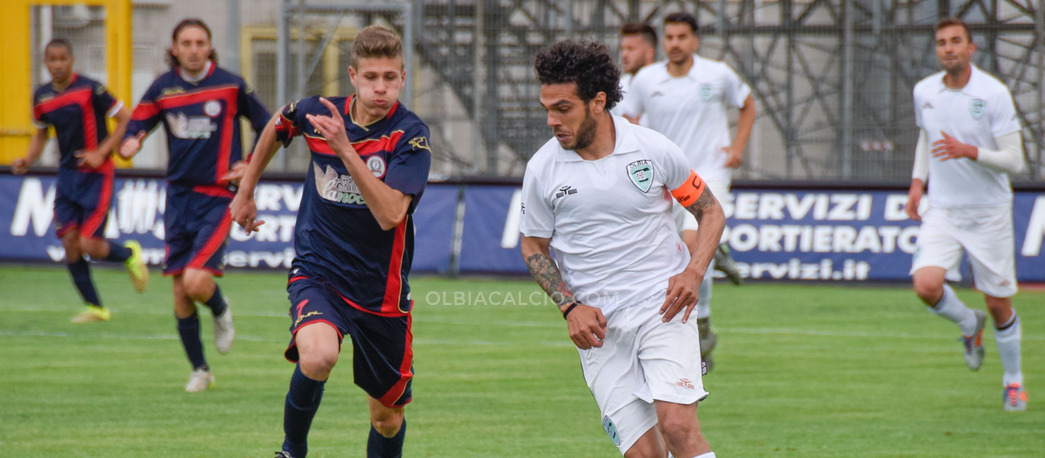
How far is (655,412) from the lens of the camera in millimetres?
4938

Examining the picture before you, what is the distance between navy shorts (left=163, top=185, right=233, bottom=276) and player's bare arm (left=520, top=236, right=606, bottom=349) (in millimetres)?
3646

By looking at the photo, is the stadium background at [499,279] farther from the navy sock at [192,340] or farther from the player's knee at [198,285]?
the player's knee at [198,285]

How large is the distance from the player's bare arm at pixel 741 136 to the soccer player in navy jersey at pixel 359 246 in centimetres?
437

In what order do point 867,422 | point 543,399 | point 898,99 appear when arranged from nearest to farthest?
point 867,422 → point 543,399 → point 898,99

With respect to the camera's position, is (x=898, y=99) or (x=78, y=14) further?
(x=78, y=14)

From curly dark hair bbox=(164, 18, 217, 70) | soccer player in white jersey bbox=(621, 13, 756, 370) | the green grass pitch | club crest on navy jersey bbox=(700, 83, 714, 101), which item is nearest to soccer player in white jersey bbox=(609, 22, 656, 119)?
soccer player in white jersey bbox=(621, 13, 756, 370)

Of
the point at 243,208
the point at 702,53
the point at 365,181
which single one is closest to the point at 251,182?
the point at 243,208

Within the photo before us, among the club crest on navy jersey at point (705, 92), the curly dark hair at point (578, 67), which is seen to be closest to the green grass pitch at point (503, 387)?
the club crest on navy jersey at point (705, 92)

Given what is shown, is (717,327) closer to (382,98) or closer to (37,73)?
(382,98)

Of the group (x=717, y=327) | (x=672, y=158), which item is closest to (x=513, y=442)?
(x=672, y=158)

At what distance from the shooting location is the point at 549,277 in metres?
4.95

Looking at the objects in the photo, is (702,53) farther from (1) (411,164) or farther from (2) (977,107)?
(1) (411,164)

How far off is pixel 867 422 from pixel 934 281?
4.23ft

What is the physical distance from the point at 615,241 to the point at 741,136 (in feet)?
16.1
